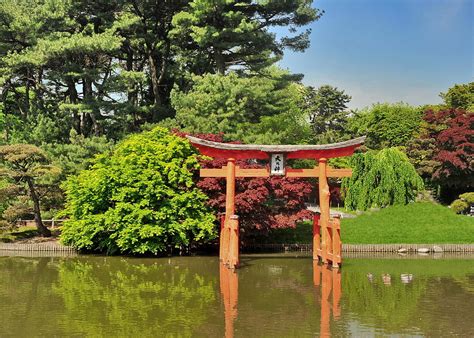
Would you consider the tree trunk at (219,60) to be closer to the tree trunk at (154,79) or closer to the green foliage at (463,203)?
the tree trunk at (154,79)

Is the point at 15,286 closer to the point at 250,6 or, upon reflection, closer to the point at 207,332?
the point at 207,332

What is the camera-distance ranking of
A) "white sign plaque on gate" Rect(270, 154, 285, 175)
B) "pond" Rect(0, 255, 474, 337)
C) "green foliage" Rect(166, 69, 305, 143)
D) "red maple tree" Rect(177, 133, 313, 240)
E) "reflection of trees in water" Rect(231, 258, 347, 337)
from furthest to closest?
"green foliage" Rect(166, 69, 305, 143)
"red maple tree" Rect(177, 133, 313, 240)
"white sign plaque on gate" Rect(270, 154, 285, 175)
"pond" Rect(0, 255, 474, 337)
"reflection of trees in water" Rect(231, 258, 347, 337)

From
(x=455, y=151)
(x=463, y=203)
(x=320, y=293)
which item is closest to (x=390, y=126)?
(x=455, y=151)

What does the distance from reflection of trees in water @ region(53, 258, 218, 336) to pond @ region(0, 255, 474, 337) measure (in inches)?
0.8

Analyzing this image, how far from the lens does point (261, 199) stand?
58.6ft

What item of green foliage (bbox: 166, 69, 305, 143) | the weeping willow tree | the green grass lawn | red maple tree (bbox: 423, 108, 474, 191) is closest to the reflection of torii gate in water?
the green grass lawn

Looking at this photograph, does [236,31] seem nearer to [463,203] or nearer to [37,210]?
[37,210]

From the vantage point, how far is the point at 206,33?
23.6m

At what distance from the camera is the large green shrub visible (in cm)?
1752

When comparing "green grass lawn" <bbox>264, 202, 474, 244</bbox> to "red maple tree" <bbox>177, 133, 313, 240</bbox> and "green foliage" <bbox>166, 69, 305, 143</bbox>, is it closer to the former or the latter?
"red maple tree" <bbox>177, 133, 313, 240</bbox>

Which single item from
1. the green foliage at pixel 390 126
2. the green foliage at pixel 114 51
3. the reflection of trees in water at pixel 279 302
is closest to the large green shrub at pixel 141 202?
the reflection of trees in water at pixel 279 302

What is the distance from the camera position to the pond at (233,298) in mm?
8961

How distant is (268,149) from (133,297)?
20.3 ft

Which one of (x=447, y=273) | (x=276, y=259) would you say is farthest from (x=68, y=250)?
(x=447, y=273)
